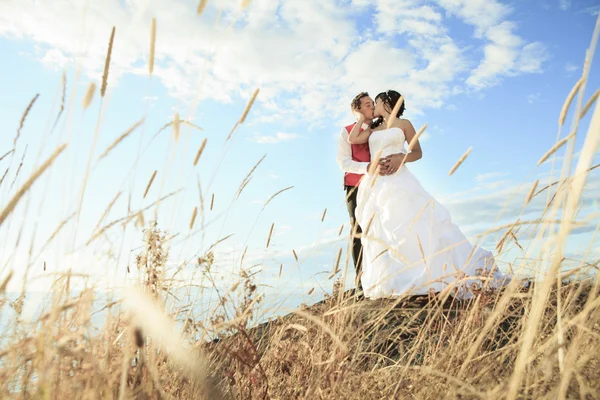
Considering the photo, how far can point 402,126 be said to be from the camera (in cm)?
538

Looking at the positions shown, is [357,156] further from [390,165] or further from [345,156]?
[390,165]

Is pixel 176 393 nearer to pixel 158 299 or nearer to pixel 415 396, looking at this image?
pixel 158 299

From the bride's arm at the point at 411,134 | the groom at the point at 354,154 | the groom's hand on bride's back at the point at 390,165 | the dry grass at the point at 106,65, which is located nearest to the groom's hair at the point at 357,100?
the groom at the point at 354,154

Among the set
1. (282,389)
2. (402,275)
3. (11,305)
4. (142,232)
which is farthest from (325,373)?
(402,275)

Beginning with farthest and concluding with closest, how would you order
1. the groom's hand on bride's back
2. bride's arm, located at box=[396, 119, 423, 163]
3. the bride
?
1. bride's arm, located at box=[396, 119, 423, 163]
2. the groom's hand on bride's back
3. the bride

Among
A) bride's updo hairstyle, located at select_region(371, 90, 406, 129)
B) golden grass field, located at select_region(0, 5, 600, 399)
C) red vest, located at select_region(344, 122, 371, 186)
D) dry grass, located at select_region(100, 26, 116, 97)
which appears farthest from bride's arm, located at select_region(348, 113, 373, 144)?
dry grass, located at select_region(100, 26, 116, 97)

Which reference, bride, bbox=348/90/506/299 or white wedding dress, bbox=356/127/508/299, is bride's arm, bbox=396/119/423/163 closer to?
bride, bbox=348/90/506/299

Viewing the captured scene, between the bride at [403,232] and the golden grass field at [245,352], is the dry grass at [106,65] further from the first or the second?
the bride at [403,232]

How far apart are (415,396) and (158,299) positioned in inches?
36.9

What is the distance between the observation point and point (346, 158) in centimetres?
598

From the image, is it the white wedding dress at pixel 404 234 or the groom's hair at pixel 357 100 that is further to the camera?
the groom's hair at pixel 357 100

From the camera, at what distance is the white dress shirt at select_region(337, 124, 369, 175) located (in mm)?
5644

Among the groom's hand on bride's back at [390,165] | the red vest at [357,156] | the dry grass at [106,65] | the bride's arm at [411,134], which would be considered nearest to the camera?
the dry grass at [106,65]

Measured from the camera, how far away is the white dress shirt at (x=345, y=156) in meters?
5.64
